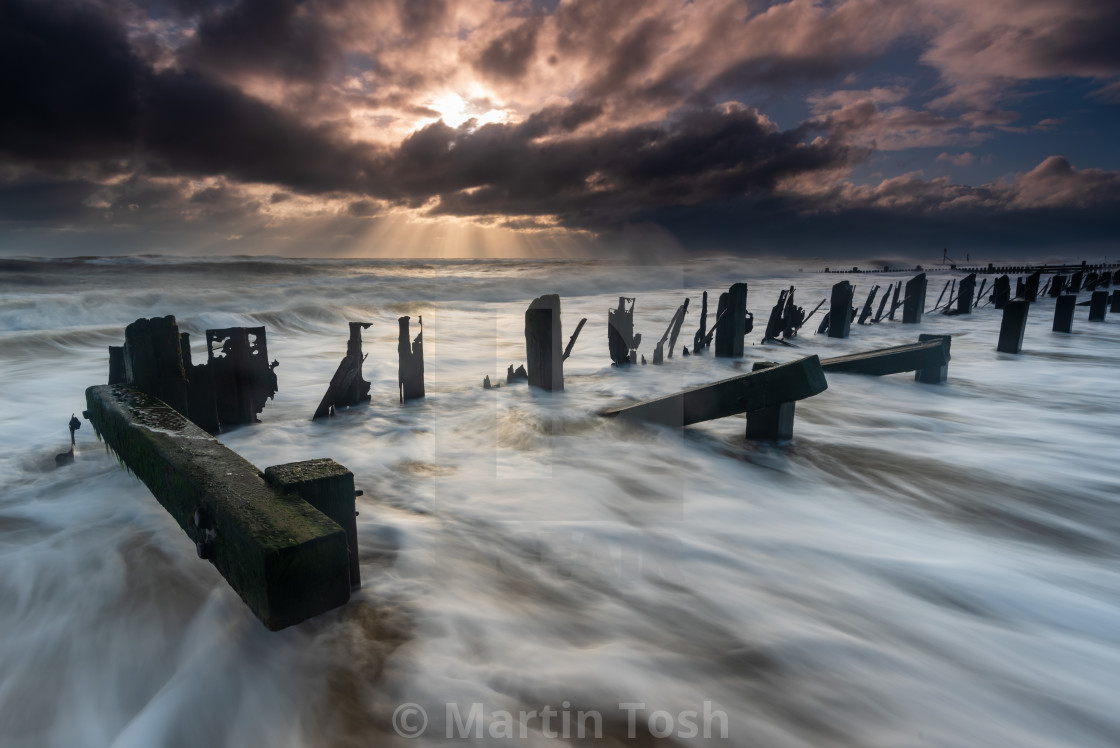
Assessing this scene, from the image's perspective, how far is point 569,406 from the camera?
19.2 ft

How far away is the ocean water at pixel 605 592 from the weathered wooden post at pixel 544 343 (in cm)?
56

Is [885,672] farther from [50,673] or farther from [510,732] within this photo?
[50,673]

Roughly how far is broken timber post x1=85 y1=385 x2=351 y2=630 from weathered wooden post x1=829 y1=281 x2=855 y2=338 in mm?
12286

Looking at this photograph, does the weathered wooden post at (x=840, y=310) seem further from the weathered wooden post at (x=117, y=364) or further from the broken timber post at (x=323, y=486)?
the weathered wooden post at (x=117, y=364)

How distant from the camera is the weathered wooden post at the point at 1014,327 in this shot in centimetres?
982

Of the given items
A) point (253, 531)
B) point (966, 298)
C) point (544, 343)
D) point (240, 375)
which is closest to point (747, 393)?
point (544, 343)

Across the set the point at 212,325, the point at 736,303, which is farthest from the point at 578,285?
the point at 736,303

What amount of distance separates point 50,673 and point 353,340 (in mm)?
3736

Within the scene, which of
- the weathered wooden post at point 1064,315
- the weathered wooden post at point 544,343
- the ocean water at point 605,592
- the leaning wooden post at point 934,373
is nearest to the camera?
the ocean water at point 605,592

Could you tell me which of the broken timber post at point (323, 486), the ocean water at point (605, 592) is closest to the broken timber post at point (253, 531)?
the broken timber post at point (323, 486)

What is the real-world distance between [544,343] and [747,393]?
2808 mm

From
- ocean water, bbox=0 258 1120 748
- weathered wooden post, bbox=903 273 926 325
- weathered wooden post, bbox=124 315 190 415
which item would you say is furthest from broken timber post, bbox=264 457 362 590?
weathered wooden post, bbox=903 273 926 325

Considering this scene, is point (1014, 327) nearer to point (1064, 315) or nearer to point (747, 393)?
point (1064, 315)

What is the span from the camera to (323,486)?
2.06 meters
